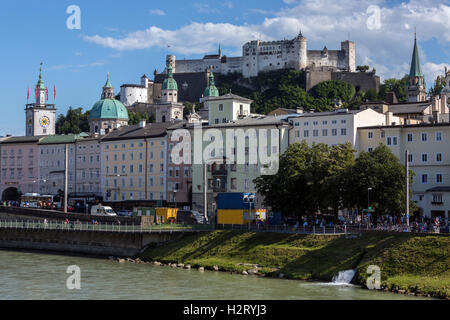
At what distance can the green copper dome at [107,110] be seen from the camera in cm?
15400

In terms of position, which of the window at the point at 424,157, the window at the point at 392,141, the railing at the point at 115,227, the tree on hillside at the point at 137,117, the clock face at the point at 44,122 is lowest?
the railing at the point at 115,227

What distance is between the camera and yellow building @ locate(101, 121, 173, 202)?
106188 millimetres

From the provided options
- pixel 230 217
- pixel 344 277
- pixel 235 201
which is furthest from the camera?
pixel 230 217

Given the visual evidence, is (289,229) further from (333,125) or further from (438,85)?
(438,85)

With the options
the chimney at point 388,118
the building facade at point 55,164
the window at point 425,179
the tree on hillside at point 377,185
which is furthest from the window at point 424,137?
the building facade at point 55,164

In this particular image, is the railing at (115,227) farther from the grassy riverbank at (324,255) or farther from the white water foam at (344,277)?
the white water foam at (344,277)

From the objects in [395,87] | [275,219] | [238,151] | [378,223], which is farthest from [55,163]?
[395,87]

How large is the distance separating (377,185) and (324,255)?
35.6 feet

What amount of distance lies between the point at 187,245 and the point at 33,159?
71.0 metres

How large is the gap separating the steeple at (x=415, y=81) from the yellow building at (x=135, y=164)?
7987cm

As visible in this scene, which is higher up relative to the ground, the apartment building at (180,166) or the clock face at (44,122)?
the clock face at (44,122)

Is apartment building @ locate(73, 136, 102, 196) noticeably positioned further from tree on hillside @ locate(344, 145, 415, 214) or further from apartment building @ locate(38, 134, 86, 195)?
tree on hillside @ locate(344, 145, 415, 214)

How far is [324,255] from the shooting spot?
56.3m

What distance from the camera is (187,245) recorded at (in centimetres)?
6700
